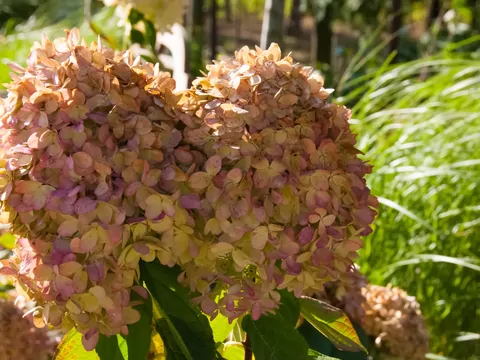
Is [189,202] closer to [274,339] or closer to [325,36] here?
[274,339]

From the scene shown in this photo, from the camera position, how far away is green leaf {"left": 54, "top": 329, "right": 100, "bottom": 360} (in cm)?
82

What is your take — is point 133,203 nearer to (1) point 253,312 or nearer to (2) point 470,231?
(1) point 253,312

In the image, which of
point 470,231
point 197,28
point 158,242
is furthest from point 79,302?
point 197,28

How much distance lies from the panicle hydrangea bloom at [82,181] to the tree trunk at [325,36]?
23.4 feet

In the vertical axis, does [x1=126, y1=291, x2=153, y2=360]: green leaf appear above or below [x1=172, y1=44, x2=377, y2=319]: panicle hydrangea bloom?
below

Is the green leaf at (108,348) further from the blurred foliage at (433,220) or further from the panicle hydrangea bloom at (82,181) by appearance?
the blurred foliage at (433,220)

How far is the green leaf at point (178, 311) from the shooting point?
77 centimetres

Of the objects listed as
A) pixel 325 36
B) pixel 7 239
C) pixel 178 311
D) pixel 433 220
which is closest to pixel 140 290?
pixel 178 311

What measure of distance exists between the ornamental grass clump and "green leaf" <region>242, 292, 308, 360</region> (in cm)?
5

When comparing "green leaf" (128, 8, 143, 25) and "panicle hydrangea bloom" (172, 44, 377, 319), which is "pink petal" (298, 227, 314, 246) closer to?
"panicle hydrangea bloom" (172, 44, 377, 319)

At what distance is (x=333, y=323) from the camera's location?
94 cm

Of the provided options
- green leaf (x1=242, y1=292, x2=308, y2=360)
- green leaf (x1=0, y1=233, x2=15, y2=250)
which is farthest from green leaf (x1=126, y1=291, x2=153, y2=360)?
green leaf (x1=0, y1=233, x2=15, y2=250)

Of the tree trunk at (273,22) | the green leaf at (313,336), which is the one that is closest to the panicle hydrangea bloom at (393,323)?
the green leaf at (313,336)

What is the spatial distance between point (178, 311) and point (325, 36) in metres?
7.57
